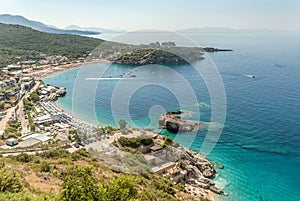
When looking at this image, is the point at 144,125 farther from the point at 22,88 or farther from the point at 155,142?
the point at 22,88

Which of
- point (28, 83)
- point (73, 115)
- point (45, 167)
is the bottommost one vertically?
point (73, 115)

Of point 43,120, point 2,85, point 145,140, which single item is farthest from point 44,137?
point 2,85

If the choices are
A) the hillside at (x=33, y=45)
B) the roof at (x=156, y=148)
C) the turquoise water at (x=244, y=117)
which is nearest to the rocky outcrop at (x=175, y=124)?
the turquoise water at (x=244, y=117)

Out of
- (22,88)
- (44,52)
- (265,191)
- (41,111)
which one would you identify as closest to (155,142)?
(265,191)

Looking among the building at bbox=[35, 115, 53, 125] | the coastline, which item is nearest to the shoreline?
the coastline

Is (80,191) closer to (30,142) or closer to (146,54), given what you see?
(30,142)
